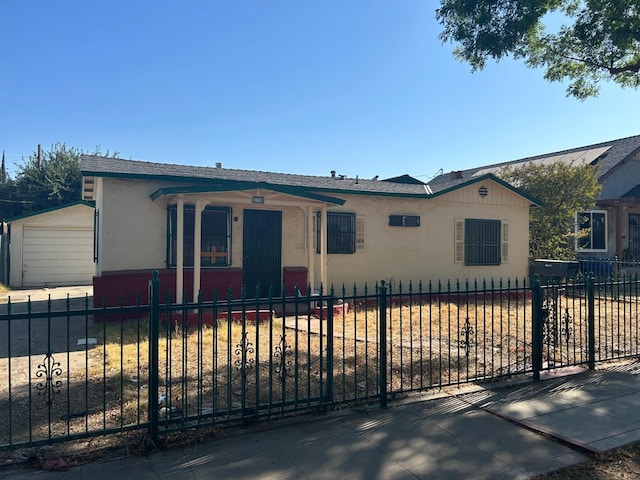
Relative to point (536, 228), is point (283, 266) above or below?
below

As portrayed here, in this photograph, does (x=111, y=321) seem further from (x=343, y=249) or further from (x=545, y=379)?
(x=545, y=379)

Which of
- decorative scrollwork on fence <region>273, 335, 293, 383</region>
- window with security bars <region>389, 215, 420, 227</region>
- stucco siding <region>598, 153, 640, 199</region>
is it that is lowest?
decorative scrollwork on fence <region>273, 335, 293, 383</region>

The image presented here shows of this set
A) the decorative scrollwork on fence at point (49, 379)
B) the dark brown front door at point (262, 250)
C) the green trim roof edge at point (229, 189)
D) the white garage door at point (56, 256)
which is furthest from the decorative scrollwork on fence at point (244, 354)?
the white garage door at point (56, 256)

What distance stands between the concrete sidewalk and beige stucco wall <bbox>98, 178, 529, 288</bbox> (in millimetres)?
6068

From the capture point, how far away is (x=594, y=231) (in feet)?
65.5

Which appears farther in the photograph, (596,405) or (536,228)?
(536,228)

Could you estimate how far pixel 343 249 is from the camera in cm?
1192

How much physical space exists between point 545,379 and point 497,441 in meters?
2.16

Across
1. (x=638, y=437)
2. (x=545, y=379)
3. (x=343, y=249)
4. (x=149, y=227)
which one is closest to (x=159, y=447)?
(x=638, y=437)

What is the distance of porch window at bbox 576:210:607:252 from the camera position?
1947 cm

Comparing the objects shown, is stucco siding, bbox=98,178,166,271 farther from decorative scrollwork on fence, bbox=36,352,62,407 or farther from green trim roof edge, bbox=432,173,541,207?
green trim roof edge, bbox=432,173,541,207

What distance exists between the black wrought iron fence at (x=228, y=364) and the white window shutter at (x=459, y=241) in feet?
15.0

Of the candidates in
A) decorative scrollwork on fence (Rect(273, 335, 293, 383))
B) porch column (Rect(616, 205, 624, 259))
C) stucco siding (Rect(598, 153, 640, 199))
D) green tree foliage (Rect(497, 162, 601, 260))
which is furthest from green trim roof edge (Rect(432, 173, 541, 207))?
stucco siding (Rect(598, 153, 640, 199))

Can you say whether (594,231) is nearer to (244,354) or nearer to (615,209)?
(615,209)
